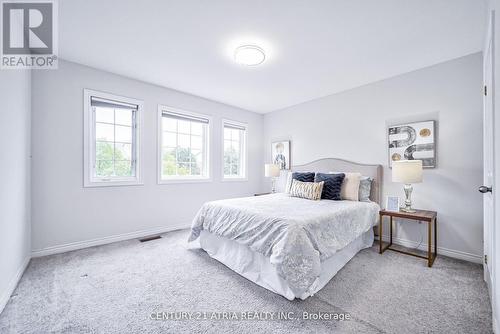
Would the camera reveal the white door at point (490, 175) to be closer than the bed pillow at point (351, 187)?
Yes

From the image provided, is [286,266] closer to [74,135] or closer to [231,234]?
[231,234]

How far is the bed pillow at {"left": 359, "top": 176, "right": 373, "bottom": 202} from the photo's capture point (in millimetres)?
3039

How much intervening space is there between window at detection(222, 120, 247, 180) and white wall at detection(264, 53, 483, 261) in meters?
2.02

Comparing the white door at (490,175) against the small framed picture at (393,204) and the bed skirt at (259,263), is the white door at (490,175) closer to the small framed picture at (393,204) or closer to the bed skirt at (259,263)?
the small framed picture at (393,204)

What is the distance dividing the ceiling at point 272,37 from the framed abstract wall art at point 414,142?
80 cm

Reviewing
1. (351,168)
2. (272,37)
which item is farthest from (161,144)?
(351,168)

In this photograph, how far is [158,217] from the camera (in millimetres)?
3490

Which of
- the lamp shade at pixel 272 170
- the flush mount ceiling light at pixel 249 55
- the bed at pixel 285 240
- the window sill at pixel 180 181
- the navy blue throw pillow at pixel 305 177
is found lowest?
the bed at pixel 285 240

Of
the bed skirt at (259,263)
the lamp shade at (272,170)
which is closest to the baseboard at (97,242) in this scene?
the bed skirt at (259,263)

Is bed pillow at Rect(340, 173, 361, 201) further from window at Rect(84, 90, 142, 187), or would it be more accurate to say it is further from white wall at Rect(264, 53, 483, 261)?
window at Rect(84, 90, 142, 187)

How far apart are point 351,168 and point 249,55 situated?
2.36m

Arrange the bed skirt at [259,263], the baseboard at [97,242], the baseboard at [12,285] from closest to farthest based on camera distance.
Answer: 1. the baseboard at [12,285]
2. the bed skirt at [259,263]
3. the baseboard at [97,242]

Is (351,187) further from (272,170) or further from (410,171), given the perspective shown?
(272,170)

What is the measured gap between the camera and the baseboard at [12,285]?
5.24 ft
